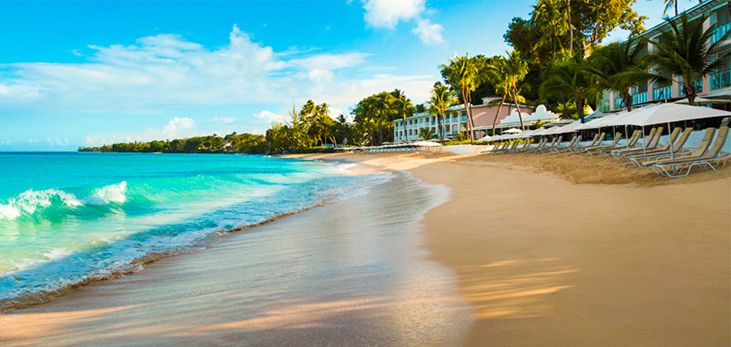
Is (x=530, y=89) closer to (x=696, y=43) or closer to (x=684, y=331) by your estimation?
(x=696, y=43)

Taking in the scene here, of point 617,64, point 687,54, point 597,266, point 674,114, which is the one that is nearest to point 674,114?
point 674,114

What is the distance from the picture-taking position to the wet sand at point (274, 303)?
2.78 metres

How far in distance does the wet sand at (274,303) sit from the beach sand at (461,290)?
0.06ft

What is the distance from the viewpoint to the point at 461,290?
3371mm

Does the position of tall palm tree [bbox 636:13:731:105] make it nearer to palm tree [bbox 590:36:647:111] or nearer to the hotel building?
the hotel building

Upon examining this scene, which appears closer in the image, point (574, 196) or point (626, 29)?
point (574, 196)

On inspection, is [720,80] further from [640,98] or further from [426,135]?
[426,135]

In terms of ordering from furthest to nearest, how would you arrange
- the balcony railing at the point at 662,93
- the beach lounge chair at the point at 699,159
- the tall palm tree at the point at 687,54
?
1. the balcony railing at the point at 662,93
2. the tall palm tree at the point at 687,54
3. the beach lounge chair at the point at 699,159

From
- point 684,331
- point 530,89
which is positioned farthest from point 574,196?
point 530,89

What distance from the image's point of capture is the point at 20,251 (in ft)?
23.3

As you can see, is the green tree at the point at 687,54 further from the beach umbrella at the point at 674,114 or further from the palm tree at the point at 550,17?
the palm tree at the point at 550,17

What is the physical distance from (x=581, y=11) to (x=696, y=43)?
78.0 ft

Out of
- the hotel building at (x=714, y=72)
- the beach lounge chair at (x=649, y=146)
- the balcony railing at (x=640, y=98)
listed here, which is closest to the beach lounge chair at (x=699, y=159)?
the beach lounge chair at (x=649, y=146)

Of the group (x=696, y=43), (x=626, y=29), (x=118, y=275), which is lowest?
(x=118, y=275)
